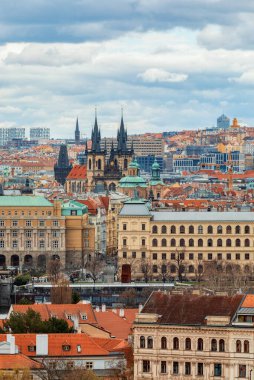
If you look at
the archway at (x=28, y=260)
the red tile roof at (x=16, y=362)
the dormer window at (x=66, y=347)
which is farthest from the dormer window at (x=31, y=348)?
the archway at (x=28, y=260)

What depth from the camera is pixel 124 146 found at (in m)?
183

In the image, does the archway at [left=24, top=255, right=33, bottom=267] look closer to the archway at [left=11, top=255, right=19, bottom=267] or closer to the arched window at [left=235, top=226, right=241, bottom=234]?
the archway at [left=11, top=255, right=19, bottom=267]

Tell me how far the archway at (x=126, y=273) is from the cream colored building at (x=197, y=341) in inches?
1744

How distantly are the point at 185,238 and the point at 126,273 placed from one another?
6.04 meters

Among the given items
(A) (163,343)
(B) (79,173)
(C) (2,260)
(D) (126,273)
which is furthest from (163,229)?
(B) (79,173)

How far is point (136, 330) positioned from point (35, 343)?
346 centimetres

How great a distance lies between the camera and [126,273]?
4053 inches

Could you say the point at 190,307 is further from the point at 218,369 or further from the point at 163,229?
the point at 163,229

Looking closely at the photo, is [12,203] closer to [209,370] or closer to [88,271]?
[88,271]

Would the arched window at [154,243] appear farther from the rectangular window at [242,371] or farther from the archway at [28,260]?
the rectangular window at [242,371]

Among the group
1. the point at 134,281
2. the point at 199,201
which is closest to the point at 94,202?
the point at 199,201

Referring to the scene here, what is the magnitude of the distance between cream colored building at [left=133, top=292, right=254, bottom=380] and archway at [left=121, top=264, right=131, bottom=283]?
4430cm

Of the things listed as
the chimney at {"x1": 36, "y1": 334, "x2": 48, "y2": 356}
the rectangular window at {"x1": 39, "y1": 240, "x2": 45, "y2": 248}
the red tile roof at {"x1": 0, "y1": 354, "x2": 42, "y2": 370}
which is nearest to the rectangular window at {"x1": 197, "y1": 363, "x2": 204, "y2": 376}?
the red tile roof at {"x1": 0, "y1": 354, "x2": 42, "y2": 370}

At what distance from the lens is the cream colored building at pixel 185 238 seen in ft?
353
